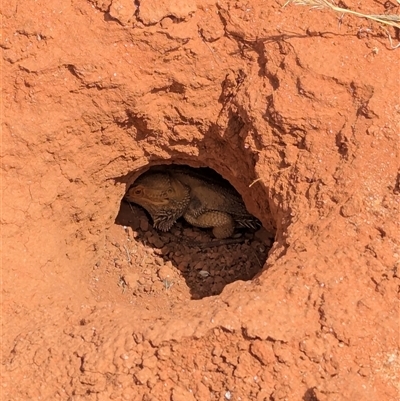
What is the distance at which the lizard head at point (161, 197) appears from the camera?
213 inches

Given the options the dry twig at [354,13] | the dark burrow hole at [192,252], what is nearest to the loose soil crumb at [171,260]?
the dark burrow hole at [192,252]

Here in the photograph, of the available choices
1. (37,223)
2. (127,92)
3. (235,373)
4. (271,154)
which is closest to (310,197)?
(271,154)

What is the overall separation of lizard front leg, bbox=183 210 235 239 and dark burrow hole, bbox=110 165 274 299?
0.09m

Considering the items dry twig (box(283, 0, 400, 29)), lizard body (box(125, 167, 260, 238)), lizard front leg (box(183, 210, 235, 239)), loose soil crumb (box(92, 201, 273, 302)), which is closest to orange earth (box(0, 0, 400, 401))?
dry twig (box(283, 0, 400, 29))

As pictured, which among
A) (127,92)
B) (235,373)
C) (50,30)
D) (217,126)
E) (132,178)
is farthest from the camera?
(132,178)

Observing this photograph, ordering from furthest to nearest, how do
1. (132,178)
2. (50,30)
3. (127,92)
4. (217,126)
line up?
(132,178) → (217,126) → (127,92) → (50,30)

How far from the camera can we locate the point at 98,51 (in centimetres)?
361

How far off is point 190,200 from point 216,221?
36 cm

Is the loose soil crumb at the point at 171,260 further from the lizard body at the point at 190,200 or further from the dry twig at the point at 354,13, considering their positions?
the dry twig at the point at 354,13

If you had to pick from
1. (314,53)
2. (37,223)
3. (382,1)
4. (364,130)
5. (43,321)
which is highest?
(382,1)

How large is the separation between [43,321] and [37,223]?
76 cm

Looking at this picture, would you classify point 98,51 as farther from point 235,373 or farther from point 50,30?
point 235,373

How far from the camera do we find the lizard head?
17.8ft

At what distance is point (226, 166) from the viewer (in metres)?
4.46
